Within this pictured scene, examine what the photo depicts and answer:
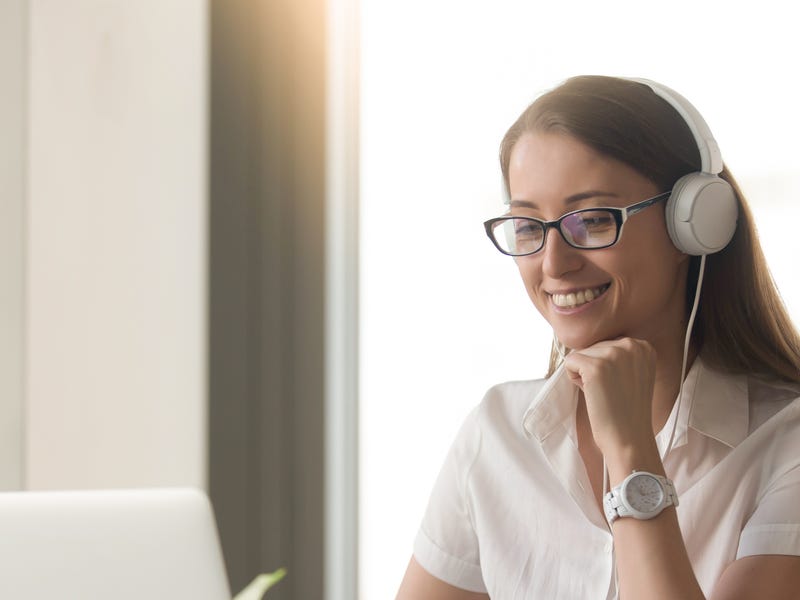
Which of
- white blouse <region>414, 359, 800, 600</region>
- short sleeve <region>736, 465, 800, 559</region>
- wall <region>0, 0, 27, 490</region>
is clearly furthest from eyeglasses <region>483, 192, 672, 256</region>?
wall <region>0, 0, 27, 490</region>

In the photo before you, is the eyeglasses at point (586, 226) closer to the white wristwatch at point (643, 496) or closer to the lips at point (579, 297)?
the lips at point (579, 297)

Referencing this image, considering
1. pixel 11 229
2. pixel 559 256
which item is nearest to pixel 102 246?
pixel 11 229

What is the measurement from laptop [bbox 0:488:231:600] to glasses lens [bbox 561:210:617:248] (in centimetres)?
54

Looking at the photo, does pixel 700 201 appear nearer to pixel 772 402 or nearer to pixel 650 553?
pixel 772 402

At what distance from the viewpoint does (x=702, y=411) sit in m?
1.17

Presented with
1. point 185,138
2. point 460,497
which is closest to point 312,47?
point 185,138

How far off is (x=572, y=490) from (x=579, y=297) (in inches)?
10.0

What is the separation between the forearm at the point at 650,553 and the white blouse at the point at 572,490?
0.32 feet

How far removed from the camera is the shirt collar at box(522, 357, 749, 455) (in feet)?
3.82

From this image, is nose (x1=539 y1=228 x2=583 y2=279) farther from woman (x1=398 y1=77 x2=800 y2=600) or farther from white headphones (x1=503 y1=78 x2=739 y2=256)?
white headphones (x1=503 y1=78 x2=739 y2=256)

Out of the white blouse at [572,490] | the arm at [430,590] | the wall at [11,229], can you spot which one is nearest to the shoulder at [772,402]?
the white blouse at [572,490]

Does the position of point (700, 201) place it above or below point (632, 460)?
above

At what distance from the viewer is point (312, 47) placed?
2.35 meters

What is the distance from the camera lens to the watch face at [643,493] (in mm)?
1046
